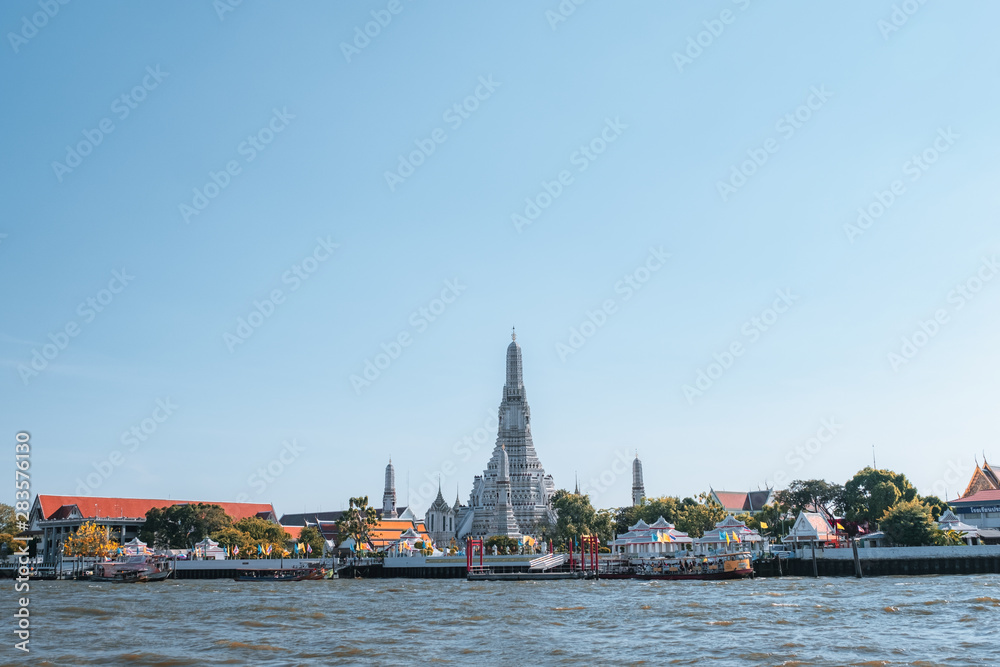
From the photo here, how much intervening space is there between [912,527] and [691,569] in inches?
797

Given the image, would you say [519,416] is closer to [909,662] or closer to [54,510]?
[54,510]

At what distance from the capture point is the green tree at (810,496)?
102062 mm

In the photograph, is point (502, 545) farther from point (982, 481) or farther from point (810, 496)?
point (982, 481)

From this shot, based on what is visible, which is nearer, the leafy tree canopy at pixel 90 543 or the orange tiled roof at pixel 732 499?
the leafy tree canopy at pixel 90 543

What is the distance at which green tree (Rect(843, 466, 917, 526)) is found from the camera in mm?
87688

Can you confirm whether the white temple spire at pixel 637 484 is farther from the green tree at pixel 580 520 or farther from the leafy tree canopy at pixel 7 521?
the leafy tree canopy at pixel 7 521

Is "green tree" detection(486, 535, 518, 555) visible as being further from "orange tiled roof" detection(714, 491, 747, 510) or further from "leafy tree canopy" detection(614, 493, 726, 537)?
"orange tiled roof" detection(714, 491, 747, 510)

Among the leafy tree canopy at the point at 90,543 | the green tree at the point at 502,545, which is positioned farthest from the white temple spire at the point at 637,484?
the leafy tree canopy at the point at 90,543

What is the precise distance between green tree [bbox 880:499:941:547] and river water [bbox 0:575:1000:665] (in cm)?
1537

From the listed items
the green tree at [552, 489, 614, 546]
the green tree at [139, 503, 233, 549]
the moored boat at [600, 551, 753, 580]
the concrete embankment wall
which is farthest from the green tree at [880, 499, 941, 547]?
the green tree at [139, 503, 233, 549]

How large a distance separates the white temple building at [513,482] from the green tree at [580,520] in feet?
51.1

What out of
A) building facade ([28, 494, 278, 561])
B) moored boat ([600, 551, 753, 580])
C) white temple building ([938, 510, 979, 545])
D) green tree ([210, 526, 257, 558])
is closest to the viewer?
moored boat ([600, 551, 753, 580])

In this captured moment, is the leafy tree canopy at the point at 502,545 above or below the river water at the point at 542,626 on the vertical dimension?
above

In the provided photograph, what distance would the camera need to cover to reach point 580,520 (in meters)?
105
